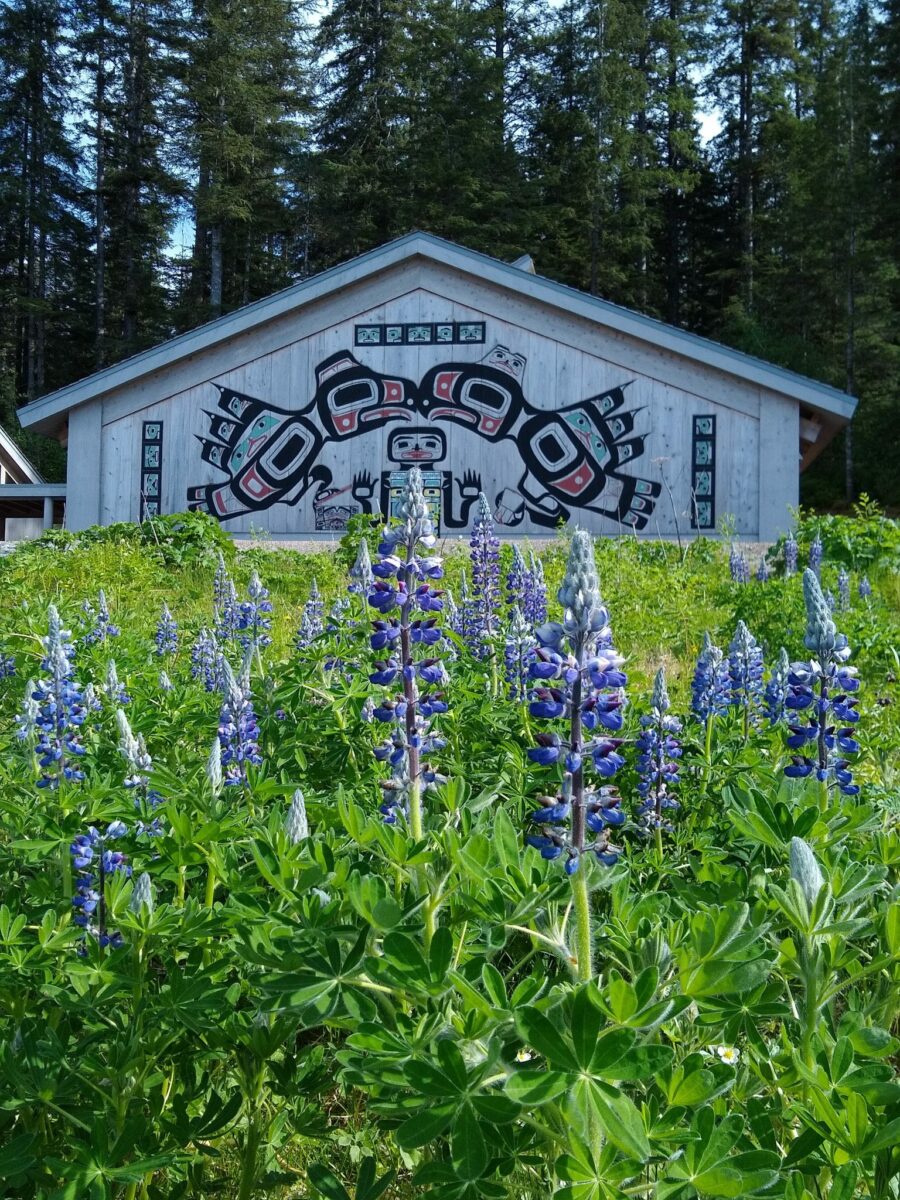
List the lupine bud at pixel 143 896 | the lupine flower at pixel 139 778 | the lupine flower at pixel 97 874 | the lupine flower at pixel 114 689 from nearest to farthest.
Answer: the lupine bud at pixel 143 896
the lupine flower at pixel 97 874
the lupine flower at pixel 139 778
the lupine flower at pixel 114 689

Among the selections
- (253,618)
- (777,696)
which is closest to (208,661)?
(253,618)

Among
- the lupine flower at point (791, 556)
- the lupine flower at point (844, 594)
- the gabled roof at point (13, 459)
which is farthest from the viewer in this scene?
the gabled roof at point (13, 459)

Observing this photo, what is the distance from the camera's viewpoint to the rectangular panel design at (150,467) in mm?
16375

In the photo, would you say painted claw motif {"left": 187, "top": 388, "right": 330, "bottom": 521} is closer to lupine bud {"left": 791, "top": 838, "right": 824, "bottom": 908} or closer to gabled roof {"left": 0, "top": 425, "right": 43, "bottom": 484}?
gabled roof {"left": 0, "top": 425, "right": 43, "bottom": 484}

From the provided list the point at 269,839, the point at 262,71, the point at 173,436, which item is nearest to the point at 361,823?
the point at 269,839

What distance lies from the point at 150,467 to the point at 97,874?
14697 millimetres

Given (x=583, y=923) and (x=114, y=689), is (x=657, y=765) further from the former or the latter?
(x=114, y=689)

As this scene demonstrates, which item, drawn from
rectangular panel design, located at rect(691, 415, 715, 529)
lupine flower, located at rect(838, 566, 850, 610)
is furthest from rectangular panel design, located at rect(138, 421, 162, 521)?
lupine flower, located at rect(838, 566, 850, 610)

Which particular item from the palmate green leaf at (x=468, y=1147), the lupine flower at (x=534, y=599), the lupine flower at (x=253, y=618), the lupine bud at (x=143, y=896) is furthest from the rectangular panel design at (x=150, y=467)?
the palmate green leaf at (x=468, y=1147)

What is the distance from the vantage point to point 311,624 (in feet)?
17.0

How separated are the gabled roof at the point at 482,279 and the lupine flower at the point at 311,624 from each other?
33.9 ft

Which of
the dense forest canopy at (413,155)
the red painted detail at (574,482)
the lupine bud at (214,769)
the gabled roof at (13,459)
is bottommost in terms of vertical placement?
the lupine bud at (214,769)

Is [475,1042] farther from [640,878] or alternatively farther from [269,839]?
[640,878]

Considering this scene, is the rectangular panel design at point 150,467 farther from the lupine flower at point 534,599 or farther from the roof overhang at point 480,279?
the lupine flower at point 534,599
